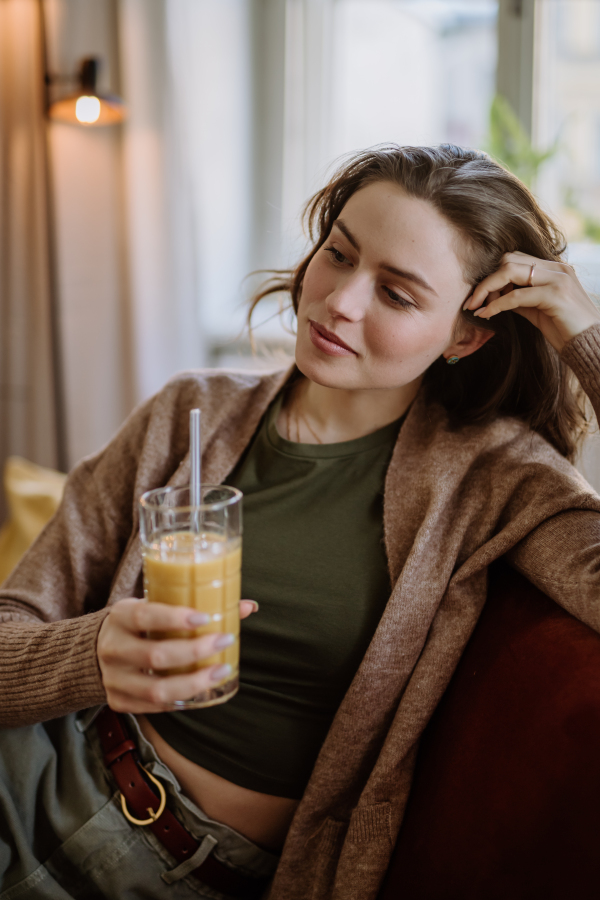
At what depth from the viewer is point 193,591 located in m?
0.74

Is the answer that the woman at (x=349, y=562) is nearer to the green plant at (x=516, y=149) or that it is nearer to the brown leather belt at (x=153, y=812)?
the brown leather belt at (x=153, y=812)

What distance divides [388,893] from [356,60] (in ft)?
9.16

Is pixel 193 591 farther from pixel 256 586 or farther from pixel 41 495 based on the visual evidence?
pixel 41 495

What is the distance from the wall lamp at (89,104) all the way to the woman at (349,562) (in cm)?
142

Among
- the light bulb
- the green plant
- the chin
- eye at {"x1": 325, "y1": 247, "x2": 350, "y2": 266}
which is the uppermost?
the light bulb

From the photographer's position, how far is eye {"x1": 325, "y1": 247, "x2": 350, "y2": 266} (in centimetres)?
115

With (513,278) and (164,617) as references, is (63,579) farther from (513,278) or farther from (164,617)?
(513,278)

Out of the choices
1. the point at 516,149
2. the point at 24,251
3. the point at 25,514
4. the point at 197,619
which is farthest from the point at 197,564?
the point at 24,251

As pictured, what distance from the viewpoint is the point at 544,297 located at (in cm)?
112

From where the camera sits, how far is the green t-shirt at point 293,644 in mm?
1094

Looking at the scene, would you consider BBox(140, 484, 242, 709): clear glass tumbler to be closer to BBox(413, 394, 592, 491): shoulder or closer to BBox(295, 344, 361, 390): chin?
BBox(295, 344, 361, 390): chin

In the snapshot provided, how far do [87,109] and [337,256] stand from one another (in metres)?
1.58

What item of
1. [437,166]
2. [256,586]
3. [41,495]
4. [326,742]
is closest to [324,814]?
[326,742]

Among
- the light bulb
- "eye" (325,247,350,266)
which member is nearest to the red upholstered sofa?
"eye" (325,247,350,266)
